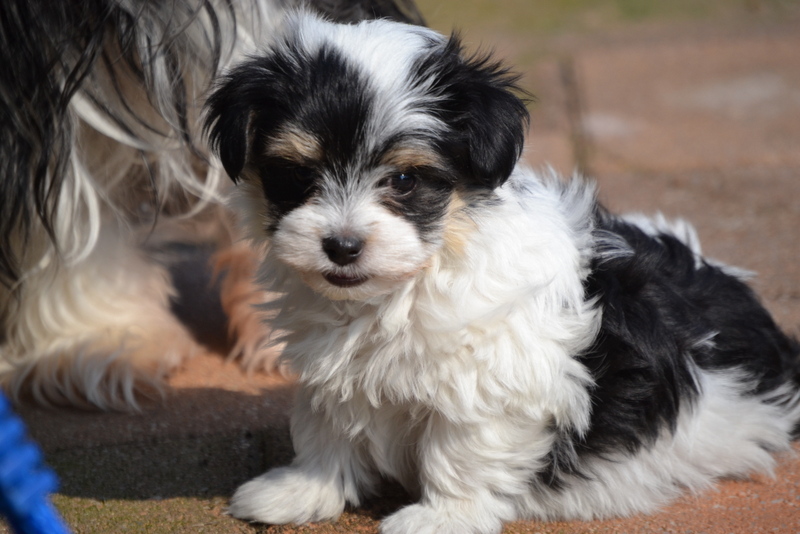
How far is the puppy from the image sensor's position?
2.78m

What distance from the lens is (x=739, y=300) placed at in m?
2.79

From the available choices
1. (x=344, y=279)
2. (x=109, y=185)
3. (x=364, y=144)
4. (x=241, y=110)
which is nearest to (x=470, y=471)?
(x=344, y=279)

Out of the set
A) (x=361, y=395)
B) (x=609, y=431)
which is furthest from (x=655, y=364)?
(x=361, y=395)

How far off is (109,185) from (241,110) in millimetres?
1105

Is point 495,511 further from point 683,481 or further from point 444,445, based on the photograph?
point 683,481

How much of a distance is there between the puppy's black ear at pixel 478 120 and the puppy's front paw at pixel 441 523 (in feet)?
2.70

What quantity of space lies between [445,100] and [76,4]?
1.25 metres

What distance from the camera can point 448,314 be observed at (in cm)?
223

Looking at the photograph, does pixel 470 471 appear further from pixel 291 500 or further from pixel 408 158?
pixel 408 158

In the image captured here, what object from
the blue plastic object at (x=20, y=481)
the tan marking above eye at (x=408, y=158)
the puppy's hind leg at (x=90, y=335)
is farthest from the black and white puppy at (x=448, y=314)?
the puppy's hind leg at (x=90, y=335)

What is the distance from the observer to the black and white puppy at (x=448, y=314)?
83.4 inches

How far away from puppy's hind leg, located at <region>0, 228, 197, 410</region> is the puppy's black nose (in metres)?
1.42

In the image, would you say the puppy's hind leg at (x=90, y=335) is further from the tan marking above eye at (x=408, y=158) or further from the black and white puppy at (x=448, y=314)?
the tan marking above eye at (x=408, y=158)

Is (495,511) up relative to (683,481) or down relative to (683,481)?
down
